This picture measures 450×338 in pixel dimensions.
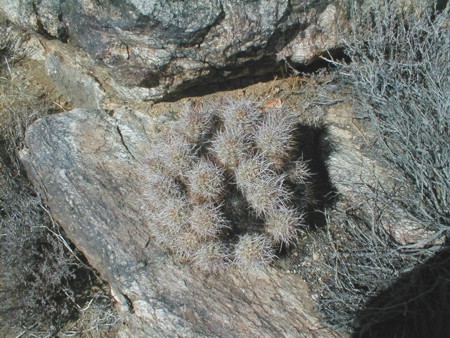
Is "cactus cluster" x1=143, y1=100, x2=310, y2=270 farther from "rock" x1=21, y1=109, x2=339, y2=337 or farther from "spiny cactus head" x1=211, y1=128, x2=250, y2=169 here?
"rock" x1=21, y1=109, x2=339, y2=337

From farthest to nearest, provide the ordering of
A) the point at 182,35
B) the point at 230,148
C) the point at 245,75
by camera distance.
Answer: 1. the point at 245,75
2. the point at 182,35
3. the point at 230,148

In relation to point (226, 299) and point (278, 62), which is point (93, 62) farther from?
point (226, 299)

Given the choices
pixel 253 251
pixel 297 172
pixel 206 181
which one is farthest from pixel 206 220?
pixel 297 172

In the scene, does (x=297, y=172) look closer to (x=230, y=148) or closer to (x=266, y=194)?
(x=266, y=194)

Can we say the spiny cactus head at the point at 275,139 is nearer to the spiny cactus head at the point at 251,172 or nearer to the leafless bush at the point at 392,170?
the spiny cactus head at the point at 251,172

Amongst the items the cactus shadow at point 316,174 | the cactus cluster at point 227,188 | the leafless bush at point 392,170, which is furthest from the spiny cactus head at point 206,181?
the leafless bush at point 392,170

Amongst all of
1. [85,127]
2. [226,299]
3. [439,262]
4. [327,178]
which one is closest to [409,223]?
[439,262]
